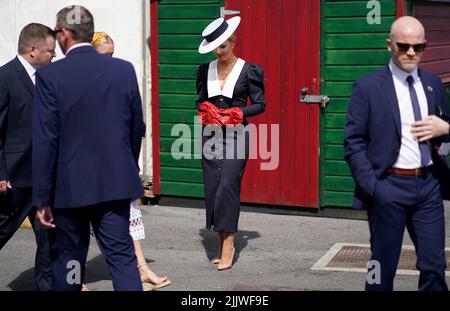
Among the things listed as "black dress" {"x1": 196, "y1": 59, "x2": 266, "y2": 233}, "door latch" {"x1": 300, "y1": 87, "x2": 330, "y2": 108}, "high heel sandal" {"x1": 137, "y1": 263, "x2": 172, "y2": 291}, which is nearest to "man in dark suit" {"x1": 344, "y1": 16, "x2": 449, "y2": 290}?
"high heel sandal" {"x1": 137, "y1": 263, "x2": 172, "y2": 291}

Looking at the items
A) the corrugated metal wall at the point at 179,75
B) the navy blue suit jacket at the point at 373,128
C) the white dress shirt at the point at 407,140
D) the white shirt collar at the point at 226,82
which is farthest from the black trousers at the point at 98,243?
the corrugated metal wall at the point at 179,75

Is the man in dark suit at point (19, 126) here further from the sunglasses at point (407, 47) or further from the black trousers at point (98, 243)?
the sunglasses at point (407, 47)

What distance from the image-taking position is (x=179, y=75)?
10.5 meters

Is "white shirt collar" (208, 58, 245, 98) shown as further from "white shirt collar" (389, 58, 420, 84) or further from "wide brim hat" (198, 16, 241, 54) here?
"white shirt collar" (389, 58, 420, 84)

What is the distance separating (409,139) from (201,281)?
2.59 metres

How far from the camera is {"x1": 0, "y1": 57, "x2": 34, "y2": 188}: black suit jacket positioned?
678cm

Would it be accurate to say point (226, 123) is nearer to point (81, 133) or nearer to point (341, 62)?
point (341, 62)

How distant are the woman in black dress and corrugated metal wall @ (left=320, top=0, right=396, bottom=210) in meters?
1.72

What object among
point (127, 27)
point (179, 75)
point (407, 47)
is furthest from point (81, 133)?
point (127, 27)

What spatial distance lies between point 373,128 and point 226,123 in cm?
247

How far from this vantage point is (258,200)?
33.4 ft

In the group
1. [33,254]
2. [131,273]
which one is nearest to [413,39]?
[131,273]

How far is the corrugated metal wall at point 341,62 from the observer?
368 inches

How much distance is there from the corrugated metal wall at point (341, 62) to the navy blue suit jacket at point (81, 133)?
4.22 metres
